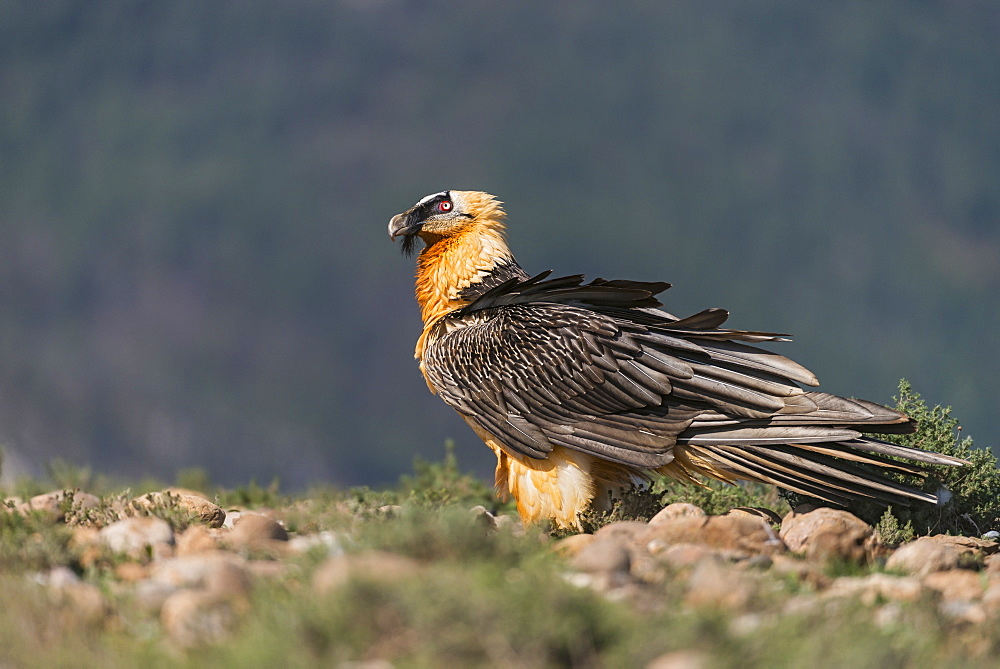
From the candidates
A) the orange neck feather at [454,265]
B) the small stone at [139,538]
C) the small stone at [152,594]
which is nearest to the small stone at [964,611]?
the small stone at [152,594]

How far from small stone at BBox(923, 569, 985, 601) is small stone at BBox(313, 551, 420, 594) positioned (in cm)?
283

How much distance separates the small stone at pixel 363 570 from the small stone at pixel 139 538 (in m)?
1.99

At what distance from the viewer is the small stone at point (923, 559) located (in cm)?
537

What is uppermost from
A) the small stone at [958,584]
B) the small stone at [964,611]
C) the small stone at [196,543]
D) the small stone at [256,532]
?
the small stone at [196,543]

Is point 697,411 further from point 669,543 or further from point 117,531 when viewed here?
point 117,531

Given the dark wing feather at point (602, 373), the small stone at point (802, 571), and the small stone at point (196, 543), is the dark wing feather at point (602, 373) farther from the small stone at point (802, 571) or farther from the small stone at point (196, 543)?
the small stone at point (196, 543)

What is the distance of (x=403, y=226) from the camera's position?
28.5 ft

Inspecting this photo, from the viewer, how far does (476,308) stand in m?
7.95

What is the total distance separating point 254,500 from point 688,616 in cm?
825

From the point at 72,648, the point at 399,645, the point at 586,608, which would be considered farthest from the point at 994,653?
the point at 72,648

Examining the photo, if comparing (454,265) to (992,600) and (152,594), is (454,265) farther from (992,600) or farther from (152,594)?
(992,600)

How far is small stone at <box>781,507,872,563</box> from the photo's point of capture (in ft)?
18.6

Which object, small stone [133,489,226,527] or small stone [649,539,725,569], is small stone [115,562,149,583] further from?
small stone [649,539,725,569]

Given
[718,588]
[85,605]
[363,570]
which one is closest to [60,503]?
[85,605]
